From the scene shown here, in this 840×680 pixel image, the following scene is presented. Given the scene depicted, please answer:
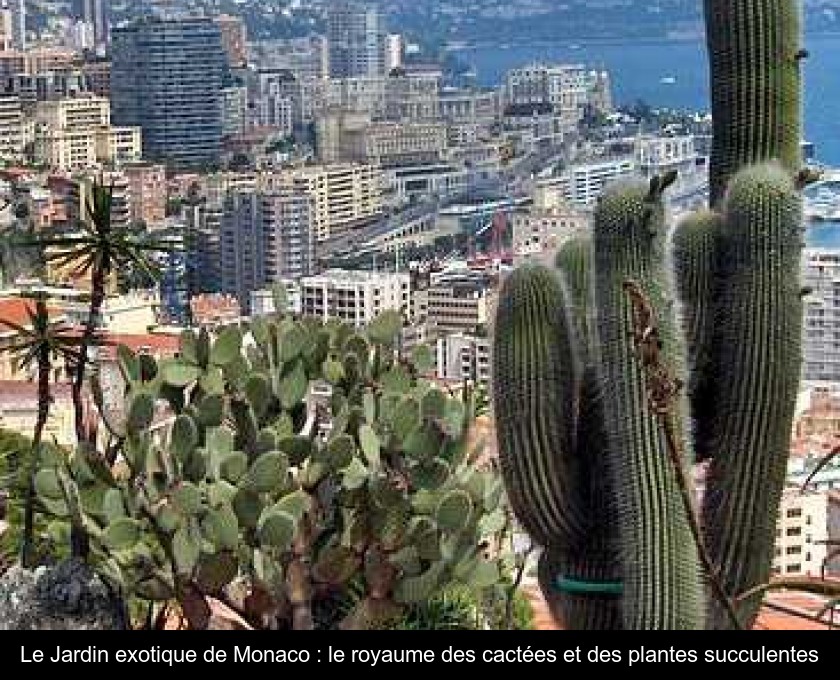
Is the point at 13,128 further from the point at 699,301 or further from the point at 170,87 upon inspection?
the point at 699,301

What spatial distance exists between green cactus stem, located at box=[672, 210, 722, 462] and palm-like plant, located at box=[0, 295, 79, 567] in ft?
3.30

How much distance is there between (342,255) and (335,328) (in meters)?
39.3

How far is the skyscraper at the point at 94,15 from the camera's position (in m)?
70.6

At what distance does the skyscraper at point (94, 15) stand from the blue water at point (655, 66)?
586 inches

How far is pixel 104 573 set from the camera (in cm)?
262

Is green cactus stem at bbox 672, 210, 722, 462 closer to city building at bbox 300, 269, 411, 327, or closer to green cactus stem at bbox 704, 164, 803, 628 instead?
green cactus stem at bbox 704, 164, 803, 628

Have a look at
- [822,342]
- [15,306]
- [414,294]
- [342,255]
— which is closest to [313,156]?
[342,255]

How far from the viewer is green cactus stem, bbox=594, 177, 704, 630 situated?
2.38m

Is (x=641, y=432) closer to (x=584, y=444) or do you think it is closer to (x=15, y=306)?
(x=584, y=444)

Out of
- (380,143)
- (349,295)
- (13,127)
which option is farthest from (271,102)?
(349,295)

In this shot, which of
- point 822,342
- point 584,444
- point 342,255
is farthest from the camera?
point 342,255

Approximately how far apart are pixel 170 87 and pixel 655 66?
30330mm

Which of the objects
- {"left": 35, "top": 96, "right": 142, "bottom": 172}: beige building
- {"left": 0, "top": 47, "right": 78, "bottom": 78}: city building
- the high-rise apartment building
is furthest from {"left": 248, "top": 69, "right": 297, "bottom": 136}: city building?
the high-rise apartment building
